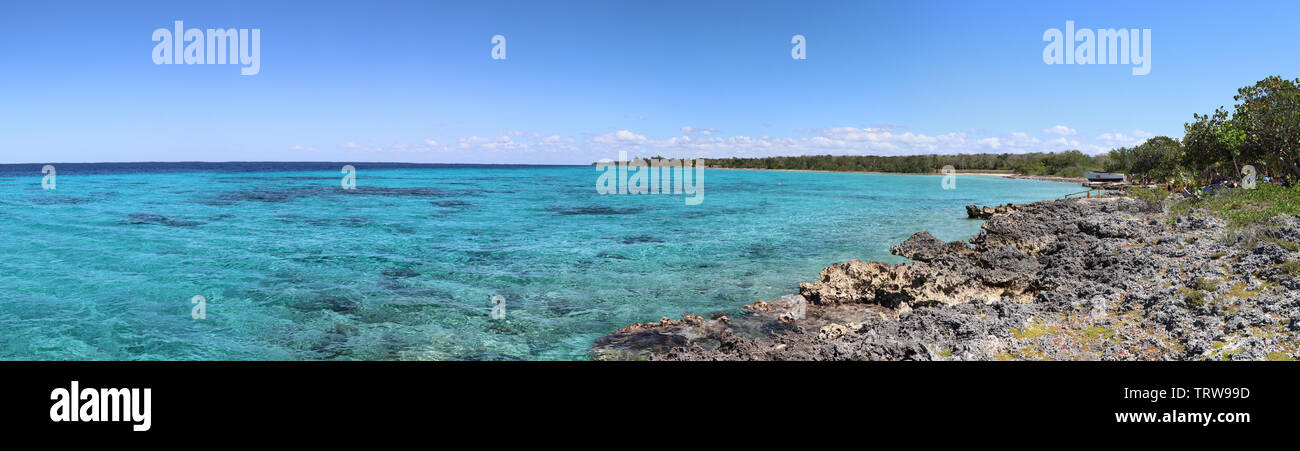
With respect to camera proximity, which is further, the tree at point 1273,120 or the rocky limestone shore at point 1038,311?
the tree at point 1273,120

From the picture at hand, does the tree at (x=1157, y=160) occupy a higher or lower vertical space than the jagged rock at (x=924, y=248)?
higher

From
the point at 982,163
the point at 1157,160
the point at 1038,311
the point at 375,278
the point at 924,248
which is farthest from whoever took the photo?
the point at 982,163

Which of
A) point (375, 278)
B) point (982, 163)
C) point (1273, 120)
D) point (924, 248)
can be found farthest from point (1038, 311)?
point (982, 163)

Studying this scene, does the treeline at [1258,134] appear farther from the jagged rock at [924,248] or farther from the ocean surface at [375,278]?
the jagged rock at [924,248]

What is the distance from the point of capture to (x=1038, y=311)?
1000 cm

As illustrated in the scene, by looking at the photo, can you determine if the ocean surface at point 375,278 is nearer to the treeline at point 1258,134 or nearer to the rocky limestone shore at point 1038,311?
the rocky limestone shore at point 1038,311

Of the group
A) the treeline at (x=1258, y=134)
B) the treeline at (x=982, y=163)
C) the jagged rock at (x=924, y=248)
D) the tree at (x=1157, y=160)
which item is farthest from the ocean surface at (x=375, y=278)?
the treeline at (x=982, y=163)

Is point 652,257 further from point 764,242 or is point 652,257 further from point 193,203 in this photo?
point 193,203

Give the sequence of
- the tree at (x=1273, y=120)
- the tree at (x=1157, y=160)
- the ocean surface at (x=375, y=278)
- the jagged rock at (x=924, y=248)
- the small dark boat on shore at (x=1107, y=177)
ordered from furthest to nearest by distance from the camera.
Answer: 1. the small dark boat on shore at (x=1107, y=177)
2. the tree at (x=1157, y=160)
3. the tree at (x=1273, y=120)
4. the jagged rock at (x=924, y=248)
5. the ocean surface at (x=375, y=278)

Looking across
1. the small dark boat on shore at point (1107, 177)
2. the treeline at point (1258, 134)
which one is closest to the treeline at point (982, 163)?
the small dark boat on shore at point (1107, 177)

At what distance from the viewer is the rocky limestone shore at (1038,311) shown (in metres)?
8.02

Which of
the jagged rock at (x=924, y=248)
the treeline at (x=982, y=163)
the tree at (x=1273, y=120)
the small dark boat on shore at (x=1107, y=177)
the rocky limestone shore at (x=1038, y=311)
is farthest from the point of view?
the treeline at (x=982, y=163)

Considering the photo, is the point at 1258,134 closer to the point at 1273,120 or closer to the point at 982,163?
the point at 1273,120
